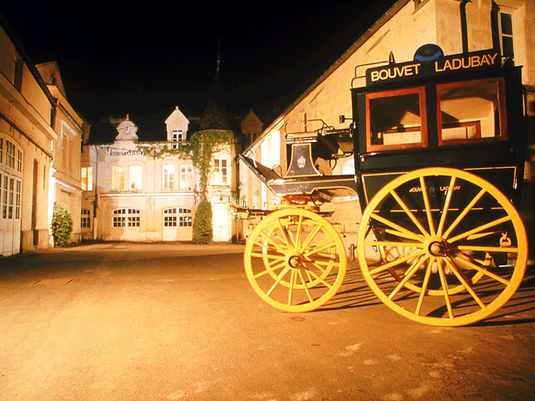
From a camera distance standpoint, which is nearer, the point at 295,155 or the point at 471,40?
the point at 295,155

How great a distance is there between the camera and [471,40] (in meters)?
6.39

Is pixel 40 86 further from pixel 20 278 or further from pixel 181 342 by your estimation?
pixel 181 342

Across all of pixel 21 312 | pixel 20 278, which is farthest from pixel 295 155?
pixel 20 278

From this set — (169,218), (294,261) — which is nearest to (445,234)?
(294,261)

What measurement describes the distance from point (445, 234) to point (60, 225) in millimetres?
16259

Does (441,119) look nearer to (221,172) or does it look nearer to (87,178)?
(221,172)

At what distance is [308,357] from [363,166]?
2.08m

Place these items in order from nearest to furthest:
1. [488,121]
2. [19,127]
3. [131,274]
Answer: [488,121], [131,274], [19,127]

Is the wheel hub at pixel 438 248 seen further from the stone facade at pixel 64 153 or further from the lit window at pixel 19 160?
the stone facade at pixel 64 153

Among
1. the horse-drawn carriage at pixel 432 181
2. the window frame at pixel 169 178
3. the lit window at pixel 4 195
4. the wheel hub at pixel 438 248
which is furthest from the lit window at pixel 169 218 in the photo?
the wheel hub at pixel 438 248

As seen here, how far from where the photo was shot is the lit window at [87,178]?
2169 centimetres

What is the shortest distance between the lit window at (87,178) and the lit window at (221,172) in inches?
370

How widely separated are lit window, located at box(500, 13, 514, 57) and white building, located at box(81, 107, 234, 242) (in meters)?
16.6

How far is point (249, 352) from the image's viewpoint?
97.0 inches
